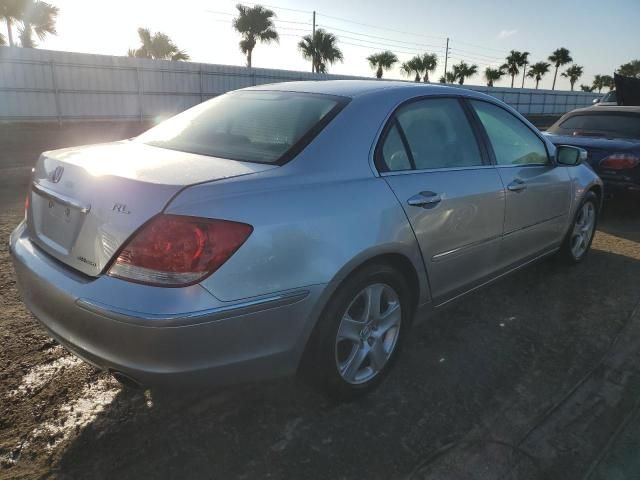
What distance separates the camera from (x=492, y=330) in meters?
3.32

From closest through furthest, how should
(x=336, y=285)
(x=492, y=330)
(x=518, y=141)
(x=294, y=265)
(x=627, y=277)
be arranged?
1. (x=294, y=265)
2. (x=336, y=285)
3. (x=492, y=330)
4. (x=518, y=141)
5. (x=627, y=277)

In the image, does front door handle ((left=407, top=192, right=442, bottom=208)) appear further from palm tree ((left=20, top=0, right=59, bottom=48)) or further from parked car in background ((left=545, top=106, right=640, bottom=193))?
palm tree ((left=20, top=0, right=59, bottom=48))

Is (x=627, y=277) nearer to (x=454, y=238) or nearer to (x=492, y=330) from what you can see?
(x=492, y=330)

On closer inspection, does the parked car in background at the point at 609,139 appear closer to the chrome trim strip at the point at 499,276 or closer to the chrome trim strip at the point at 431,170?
the chrome trim strip at the point at 499,276

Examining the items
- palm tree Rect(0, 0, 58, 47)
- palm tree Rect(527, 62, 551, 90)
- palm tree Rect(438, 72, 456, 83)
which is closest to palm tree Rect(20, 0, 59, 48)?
palm tree Rect(0, 0, 58, 47)

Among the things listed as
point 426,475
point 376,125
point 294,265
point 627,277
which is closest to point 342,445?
point 426,475

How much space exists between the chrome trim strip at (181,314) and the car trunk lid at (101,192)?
15cm

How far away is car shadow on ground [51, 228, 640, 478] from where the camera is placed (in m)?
2.07

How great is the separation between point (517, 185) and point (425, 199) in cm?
107

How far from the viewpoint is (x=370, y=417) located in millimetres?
2406

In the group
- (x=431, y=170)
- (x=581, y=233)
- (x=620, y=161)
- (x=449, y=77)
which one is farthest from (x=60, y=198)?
(x=449, y=77)

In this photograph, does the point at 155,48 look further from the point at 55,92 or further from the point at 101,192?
the point at 101,192

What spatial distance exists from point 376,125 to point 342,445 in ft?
4.94

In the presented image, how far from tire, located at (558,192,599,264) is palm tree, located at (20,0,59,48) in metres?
27.1
